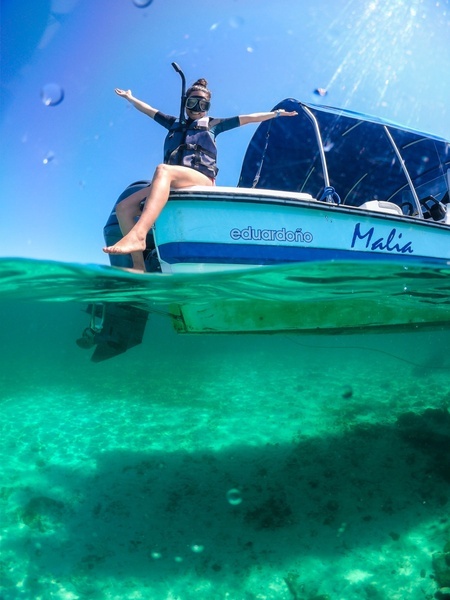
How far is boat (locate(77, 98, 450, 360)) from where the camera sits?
5.43 m

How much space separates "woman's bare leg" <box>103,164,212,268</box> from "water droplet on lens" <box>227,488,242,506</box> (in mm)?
4624

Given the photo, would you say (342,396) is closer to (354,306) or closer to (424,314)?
(424,314)

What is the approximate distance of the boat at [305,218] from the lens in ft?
17.8

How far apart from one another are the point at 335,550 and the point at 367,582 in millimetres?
595

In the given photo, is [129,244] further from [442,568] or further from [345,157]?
[345,157]

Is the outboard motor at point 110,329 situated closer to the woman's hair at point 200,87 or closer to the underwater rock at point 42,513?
the woman's hair at point 200,87

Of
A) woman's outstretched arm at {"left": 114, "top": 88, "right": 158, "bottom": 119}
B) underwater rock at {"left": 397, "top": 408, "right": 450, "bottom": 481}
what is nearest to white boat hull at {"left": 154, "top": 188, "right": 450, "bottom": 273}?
woman's outstretched arm at {"left": 114, "top": 88, "right": 158, "bottom": 119}

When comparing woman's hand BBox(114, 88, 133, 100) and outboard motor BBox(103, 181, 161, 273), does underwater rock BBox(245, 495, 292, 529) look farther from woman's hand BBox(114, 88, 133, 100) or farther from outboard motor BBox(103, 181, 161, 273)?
woman's hand BBox(114, 88, 133, 100)

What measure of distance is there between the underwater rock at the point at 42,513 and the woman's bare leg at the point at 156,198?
4896 mm

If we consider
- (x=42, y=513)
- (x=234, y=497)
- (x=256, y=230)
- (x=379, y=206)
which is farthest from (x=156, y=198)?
(x=42, y=513)

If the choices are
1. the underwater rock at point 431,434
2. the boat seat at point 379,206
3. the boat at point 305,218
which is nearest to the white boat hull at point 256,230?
the boat at point 305,218

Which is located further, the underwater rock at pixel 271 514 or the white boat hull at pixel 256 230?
the underwater rock at pixel 271 514

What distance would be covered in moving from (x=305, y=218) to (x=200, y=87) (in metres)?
2.38

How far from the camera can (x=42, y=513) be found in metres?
6.79
